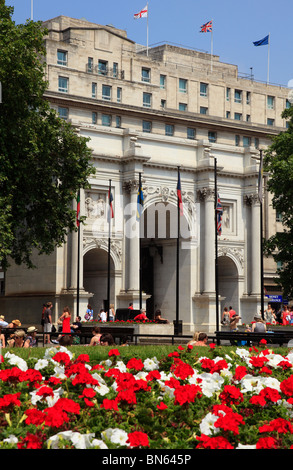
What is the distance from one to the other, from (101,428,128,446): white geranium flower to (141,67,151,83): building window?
74.2 meters

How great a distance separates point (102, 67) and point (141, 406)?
6859 centimetres

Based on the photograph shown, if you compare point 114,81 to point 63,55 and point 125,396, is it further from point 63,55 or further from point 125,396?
point 125,396

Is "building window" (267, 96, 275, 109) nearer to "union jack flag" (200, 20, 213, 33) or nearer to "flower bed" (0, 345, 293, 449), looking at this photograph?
"union jack flag" (200, 20, 213, 33)

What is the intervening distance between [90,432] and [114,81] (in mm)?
68721

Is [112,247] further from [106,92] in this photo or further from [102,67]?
[102,67]

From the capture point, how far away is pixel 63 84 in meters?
73.3

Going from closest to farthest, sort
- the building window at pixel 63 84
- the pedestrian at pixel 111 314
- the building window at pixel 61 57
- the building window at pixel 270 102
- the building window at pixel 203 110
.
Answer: the pedestrian at pixel 111 314 < the building window at pixel 63 84 < the building window at pixel 61 57 < the building window at pixel 203 110 < the building window at pixel 270 102

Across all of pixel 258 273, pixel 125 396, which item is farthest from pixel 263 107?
pixel 125 396

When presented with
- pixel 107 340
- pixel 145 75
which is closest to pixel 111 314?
pixel 145 75

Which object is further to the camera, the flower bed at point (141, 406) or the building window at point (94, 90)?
the building window at point (94, 90)

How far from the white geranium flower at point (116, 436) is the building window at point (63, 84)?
6523 cm

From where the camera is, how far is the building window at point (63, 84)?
73000mm

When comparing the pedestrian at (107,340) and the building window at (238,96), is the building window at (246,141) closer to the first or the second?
the building window at (238,96)

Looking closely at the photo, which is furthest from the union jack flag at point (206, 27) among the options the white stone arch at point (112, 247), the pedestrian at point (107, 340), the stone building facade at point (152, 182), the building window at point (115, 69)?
the pedestrian at point (107, 340)
